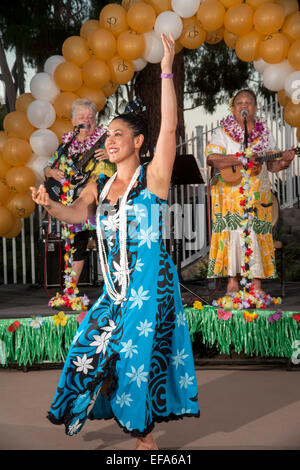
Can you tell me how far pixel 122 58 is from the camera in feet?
19.7

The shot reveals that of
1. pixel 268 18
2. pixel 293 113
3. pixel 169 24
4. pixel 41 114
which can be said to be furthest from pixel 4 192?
pixel 268 18

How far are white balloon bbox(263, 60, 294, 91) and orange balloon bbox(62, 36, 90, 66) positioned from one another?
172cm

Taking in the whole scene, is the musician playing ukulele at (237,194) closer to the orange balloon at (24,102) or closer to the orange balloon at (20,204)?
the orange balloon at (20,204)

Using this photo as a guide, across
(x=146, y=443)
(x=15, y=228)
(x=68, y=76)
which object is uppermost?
(x=68, y=76)

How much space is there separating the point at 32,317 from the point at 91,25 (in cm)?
314

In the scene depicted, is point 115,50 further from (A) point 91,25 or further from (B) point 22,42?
(B) point 22,42

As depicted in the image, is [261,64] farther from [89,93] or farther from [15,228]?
[15,228]

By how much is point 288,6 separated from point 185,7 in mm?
941


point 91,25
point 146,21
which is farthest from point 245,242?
point 91,25

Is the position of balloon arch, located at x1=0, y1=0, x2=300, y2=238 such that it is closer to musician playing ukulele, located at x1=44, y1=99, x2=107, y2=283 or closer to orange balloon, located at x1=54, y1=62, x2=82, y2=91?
orange balloon, located at x1=54, y1=62, x2=82, y2=91

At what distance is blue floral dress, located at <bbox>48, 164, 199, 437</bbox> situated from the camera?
258cm

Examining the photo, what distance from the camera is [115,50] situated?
602cm

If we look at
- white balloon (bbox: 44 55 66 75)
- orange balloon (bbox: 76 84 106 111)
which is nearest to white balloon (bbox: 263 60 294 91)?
orange balloon (bbox: 76 84 106 111)

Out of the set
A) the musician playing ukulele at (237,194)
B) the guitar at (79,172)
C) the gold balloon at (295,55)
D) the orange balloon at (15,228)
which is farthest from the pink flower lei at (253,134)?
the orange balloon at (15,228)
